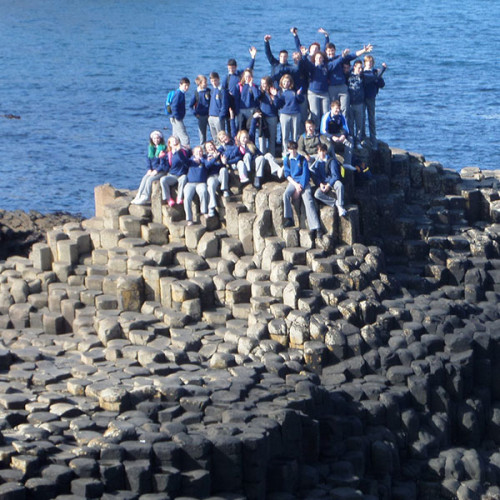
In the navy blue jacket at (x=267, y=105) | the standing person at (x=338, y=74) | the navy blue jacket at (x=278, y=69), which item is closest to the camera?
the navy blue jacket at (x=267, y=105)

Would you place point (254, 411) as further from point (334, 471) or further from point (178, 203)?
point (178, 203)

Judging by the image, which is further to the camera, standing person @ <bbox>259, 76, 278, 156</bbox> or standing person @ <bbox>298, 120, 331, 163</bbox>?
standing person @ <bbox>259, 76, 278, 156</bbox>

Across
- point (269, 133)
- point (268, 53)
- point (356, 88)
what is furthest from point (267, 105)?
point (356, 88)

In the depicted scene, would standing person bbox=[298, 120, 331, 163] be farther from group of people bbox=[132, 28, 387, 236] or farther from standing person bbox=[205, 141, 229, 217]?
standing person bbox=[205, 141, 229, 217]

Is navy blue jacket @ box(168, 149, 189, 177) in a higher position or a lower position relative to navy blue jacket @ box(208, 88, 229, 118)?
lower

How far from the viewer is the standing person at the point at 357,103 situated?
3959cm

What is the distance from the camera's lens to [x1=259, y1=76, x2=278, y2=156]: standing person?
3700cm

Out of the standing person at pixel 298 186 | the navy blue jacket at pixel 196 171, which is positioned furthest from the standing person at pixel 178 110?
the standing person at pixel 298 186

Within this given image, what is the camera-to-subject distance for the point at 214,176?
118ft

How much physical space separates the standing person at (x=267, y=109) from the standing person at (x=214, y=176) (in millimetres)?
1972

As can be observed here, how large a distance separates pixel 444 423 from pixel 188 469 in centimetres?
857

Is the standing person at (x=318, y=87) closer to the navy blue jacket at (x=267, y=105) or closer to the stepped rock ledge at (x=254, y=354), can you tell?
the navy blue jacket at (x=267, y=105)

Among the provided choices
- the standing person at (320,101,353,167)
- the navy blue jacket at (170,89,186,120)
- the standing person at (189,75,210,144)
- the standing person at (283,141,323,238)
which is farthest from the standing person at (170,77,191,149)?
the standing person at (320,101,353,167)

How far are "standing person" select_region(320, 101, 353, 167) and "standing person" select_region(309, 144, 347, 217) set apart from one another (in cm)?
143
